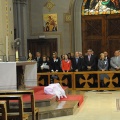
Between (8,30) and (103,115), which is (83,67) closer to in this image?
(8,30)

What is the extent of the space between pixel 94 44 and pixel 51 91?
8.66 m

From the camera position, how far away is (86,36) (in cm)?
1812

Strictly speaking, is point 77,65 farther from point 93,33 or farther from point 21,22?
point 21,22

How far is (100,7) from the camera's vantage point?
59.3ft

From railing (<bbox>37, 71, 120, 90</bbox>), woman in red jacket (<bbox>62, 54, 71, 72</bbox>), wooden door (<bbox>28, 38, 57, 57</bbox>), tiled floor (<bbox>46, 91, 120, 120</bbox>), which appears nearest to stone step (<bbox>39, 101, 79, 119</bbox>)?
tiled floor (<bbox>46, 91, 120, 120</bbox>)

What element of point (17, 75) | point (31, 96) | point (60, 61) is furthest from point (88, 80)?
point (31, 96)

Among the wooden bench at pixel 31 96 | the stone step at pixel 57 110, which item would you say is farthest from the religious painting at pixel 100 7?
the wooden bench at pixel 31 96

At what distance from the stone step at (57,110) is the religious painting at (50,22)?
30.9 feet

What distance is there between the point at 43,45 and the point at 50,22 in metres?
1.27

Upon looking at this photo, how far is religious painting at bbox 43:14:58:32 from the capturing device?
18.0 meters

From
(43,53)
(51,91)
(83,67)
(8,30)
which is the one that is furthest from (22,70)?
(43,53)

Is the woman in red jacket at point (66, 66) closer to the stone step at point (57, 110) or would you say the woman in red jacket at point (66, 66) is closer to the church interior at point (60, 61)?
the church interior at point (60, 61)

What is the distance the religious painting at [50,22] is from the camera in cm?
1805

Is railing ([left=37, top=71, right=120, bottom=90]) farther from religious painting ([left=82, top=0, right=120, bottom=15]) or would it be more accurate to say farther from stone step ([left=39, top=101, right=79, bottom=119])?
religious painting ([left=82, top=0, right=120, bottom=15])
